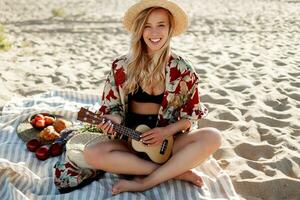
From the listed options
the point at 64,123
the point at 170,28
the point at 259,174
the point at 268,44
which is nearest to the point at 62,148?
the point at 64,123

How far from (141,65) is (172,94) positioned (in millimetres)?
273

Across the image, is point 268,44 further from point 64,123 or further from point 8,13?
point 8,13

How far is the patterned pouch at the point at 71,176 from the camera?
2744 mm

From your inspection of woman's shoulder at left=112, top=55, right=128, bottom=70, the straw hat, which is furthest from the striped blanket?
the straw hat

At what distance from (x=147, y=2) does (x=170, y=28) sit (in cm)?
26

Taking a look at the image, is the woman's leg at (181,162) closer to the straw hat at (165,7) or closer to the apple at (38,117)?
the straw hat at (165,7)

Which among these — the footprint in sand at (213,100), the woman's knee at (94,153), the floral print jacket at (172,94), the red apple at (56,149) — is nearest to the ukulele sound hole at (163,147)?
the floral print jacket at (172,94)

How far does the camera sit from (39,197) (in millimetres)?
2637

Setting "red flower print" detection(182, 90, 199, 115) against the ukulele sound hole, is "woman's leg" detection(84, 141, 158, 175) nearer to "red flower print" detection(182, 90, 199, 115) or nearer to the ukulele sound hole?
the ukulele sound hole

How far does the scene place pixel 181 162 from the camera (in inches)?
106

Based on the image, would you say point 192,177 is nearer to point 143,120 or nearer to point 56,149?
point 143,120

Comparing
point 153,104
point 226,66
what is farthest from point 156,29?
point 226,66

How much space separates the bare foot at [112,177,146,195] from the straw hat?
993 mm

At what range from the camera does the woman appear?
2.70 metres
